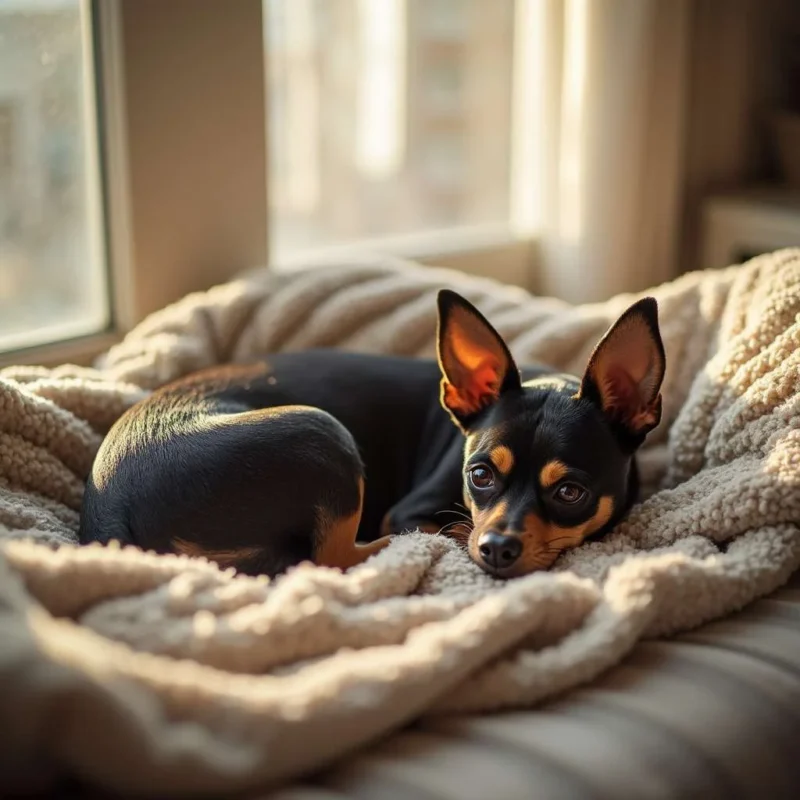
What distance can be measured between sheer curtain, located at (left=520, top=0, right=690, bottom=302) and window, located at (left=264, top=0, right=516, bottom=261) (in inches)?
7.6

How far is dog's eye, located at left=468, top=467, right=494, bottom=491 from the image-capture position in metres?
1.88

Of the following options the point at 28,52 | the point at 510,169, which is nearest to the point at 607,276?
the point at 510,169

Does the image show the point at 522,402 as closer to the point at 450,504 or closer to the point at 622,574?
the point at 450,504

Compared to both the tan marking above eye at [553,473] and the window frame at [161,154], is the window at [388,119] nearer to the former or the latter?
the window frame at [161,154]

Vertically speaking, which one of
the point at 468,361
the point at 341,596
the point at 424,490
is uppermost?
the point at 468,361

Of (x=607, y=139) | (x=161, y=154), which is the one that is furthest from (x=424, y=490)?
(x=607, y=139)

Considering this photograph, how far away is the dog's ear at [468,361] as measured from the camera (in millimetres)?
1921

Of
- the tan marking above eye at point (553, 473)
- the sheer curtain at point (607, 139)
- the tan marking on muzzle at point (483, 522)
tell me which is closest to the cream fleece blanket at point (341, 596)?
the tan marking on muzzle at point (483, 522)

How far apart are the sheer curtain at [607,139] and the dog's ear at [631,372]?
1.24 m

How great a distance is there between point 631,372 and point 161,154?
3.96 feet

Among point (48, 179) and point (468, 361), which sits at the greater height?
point (48, 179)

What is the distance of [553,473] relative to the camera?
1810mm

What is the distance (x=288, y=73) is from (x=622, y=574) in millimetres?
1970

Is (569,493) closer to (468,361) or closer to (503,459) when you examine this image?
(503,459)
